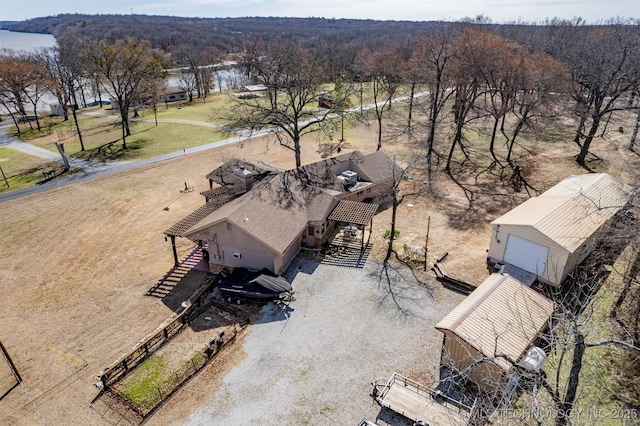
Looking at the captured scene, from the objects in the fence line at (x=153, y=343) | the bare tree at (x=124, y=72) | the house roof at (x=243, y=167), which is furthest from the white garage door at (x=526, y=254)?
the bare tree at (x=124, y=72)

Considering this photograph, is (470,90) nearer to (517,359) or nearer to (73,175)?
(517,359)

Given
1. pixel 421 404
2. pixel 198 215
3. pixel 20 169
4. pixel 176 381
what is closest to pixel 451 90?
pixel 198 215

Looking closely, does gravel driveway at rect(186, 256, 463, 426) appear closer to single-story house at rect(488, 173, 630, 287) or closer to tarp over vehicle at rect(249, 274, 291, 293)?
tarp over vehicle at rect(249, 274, 291, 293)

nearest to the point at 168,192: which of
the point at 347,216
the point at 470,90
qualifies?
the point at 347,216

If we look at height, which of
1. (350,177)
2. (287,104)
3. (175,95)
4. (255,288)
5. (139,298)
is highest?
(287,104)

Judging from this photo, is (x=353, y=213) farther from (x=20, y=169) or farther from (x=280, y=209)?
(x=20, y=169)

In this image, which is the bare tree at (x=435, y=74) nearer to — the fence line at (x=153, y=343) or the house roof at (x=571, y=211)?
the house roof at (x=571, y=211)
